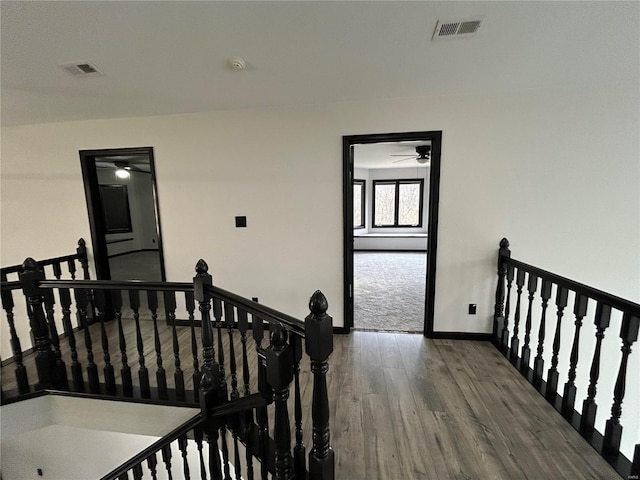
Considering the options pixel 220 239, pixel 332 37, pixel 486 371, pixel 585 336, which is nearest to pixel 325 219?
pixel 220 239

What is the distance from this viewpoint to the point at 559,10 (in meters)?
1.72

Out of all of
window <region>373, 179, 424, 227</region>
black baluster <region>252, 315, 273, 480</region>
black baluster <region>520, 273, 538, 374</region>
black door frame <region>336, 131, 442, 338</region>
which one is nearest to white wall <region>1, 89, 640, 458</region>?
black door frame <region>336, 131, 442, 338</region>

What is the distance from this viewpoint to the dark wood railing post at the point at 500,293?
268cm

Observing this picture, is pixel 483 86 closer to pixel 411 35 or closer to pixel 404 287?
pixel 411 35

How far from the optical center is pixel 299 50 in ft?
6.86

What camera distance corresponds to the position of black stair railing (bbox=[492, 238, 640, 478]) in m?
1.49

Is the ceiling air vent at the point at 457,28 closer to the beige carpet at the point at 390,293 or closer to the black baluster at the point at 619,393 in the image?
the black baluster at the point at 619,393

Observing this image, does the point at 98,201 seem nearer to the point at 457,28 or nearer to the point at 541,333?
the point at 457,28

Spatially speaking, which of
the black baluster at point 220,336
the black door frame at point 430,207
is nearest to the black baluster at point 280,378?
the black baluster at point 220,336

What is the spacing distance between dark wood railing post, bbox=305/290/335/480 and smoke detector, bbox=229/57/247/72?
2.04m

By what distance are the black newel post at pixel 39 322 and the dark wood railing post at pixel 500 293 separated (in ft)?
13.1

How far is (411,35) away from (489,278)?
233 centimetres

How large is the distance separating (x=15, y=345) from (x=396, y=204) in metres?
A: 7.90

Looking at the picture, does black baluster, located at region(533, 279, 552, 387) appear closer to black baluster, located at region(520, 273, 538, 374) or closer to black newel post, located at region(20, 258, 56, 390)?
black baluster, located at region(520, 273, 538, 374)
